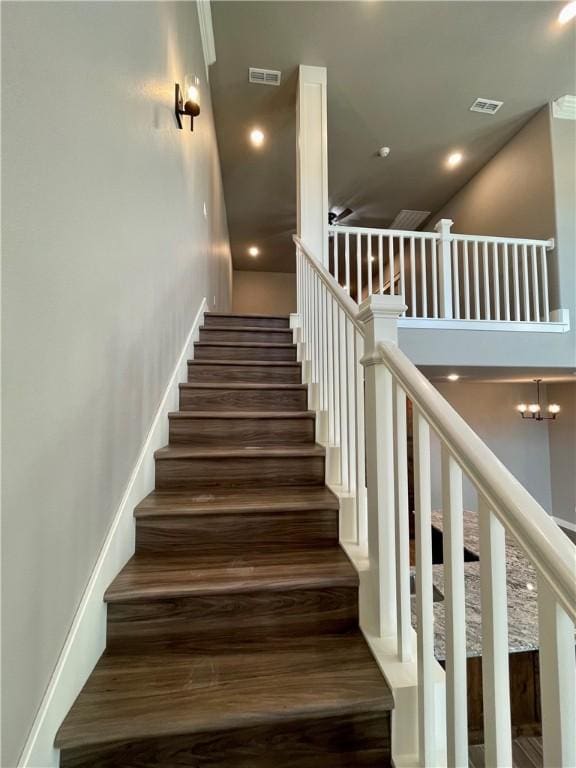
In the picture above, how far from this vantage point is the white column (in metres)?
3.15

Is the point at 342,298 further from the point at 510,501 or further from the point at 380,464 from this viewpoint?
the point at 510,501

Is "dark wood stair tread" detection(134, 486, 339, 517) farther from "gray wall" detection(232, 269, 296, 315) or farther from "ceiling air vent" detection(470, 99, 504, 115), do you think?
"gray wall" detection(232, 269, 296, 315)

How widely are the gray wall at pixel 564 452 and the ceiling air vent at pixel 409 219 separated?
3.27 meters

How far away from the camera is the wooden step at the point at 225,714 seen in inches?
32.8

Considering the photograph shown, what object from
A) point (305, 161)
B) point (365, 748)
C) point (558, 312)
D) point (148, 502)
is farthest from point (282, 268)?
point (365, 748)

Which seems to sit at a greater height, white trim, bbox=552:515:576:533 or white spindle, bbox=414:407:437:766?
white spindle, bbox=414:407:437:766

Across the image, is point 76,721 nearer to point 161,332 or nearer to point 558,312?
point 161,332

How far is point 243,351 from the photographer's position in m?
2.84

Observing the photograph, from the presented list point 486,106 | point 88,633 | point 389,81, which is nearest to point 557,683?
point 88,633

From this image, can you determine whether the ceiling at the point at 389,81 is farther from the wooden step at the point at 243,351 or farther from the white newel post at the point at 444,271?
the wooden step at the point at 243,351

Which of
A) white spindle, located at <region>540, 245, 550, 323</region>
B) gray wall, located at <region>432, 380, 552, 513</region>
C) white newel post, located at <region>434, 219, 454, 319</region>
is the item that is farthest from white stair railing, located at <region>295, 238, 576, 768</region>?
gray wall, located at <region>432, 380, 552, 513</region>

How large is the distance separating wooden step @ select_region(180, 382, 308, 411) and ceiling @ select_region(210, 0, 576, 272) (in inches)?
117

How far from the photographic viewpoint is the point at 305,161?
320cm

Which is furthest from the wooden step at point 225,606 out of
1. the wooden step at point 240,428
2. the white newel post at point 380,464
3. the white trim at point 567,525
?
the white trim at point 567,525
